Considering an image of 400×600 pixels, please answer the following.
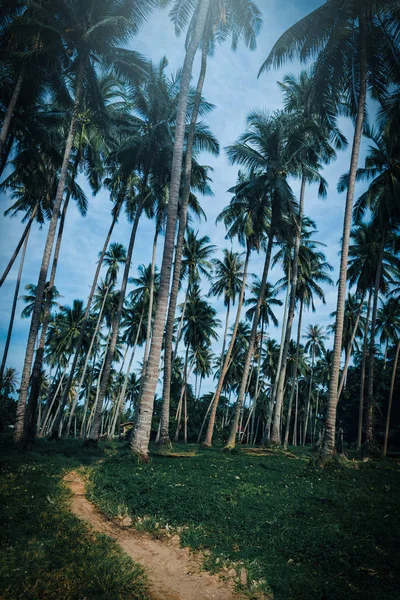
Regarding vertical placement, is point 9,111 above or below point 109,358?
above

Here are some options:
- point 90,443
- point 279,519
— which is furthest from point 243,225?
point 279,519

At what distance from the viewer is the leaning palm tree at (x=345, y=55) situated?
472 inches

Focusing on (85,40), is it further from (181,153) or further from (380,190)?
(380,190)

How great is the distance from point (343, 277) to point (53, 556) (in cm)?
1132

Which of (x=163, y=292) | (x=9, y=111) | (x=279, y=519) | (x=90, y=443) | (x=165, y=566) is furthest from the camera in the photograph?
(x=90, y=443)

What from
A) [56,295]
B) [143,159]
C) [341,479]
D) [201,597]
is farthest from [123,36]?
Answer: [56,295]

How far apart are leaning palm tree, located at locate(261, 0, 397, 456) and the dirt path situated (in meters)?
8.34

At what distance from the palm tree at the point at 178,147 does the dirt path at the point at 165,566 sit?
386 centimetres

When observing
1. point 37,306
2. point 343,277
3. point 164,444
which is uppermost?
point 343,277

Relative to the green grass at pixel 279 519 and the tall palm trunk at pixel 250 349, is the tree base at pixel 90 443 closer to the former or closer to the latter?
the green grass at pixel 279 519

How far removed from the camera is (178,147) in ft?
36.6

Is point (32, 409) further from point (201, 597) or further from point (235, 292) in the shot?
point (235, 292)

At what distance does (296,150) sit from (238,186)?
13.2 feet

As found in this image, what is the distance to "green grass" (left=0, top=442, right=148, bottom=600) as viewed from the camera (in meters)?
3.18
